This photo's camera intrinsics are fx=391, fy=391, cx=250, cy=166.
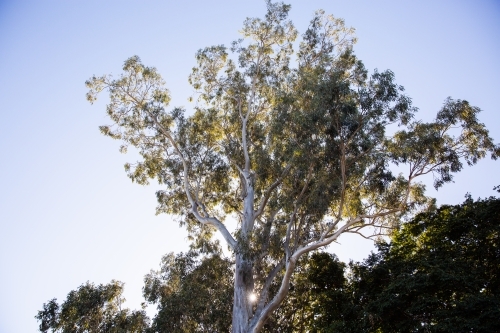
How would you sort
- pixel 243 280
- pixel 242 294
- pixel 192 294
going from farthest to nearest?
1. pixel 192 294
2. pixel 243 280
3. pixel 242 294

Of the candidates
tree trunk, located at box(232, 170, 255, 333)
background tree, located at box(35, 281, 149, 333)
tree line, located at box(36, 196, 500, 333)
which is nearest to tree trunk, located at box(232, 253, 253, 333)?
tree trunk, located at box(232, 170, 255, 333)

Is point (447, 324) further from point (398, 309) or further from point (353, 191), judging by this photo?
point (353, 191)

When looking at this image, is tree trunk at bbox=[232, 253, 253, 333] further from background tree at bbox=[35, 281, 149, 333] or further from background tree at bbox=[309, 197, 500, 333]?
background tree at bbox=[35, 281, 149, 333]

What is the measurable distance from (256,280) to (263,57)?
372 inches

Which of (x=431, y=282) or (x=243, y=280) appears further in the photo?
(x=243, y=280)

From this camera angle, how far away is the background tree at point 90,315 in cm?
1528

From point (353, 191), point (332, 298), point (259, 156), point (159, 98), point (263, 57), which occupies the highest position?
point (263, 57)

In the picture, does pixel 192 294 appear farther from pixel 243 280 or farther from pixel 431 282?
pixel 431 282

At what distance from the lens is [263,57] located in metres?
17.1

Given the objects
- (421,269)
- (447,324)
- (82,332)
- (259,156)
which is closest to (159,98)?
(259,156)

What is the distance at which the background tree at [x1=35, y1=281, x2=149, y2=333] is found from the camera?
15281mm

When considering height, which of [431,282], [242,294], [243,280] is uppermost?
[243,280]

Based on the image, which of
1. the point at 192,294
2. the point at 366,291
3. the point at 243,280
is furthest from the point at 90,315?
the point at 366,291

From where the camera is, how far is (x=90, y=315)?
51.7 feet
